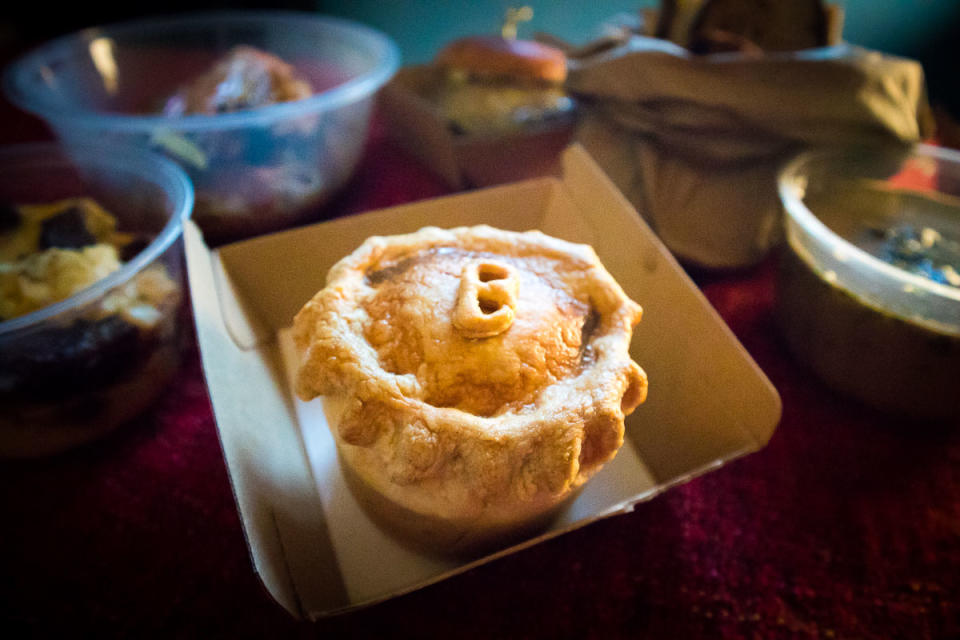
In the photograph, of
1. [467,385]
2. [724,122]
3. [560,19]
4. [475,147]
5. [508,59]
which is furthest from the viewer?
[560,19]

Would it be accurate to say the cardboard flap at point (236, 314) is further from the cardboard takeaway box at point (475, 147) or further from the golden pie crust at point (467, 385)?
the cardboard takeaway box at point (475, 147)

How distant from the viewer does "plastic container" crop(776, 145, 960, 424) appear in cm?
81

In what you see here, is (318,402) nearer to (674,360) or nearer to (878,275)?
(674,360)

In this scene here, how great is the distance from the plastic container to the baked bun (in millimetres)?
715

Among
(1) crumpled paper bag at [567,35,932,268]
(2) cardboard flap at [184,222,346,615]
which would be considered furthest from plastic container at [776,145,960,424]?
(2) cardboard flap at [184,222,346,615]

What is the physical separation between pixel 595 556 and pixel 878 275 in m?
0.58

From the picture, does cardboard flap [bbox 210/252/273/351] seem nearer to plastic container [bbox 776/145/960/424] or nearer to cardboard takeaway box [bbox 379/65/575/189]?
cardboard takeaway box [bbox 379/65/575/189]

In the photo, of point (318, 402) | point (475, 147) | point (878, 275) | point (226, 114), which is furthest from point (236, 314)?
point (878, 275)

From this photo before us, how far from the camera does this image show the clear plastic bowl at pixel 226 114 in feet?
3.55

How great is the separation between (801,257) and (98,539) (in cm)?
117

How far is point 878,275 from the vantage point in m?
0.81

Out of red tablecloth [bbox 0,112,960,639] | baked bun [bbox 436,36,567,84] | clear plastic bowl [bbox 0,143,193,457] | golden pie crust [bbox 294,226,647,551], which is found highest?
baked bun [bbox 436,36,567,84]

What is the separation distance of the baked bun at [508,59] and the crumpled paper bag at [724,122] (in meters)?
0.22

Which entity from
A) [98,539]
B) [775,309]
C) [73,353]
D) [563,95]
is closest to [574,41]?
[563,95]
